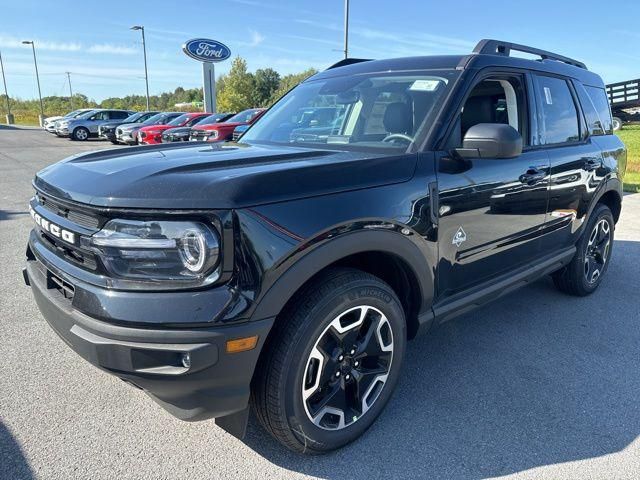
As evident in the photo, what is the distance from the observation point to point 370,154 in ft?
8.42

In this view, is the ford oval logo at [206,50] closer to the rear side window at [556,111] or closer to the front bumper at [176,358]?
the rear side window at [556,111]

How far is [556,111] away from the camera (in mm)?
3707

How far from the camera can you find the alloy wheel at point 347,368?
2234 millimetres

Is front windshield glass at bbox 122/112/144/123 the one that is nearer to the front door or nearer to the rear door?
the rear door

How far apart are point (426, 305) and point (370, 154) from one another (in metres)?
0.87

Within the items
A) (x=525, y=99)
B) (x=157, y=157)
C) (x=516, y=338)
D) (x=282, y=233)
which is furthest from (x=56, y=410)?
(x=525, y=99)

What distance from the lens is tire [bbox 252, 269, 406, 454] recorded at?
81.2 inches

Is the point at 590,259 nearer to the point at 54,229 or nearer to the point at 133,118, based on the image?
the point at 54,229

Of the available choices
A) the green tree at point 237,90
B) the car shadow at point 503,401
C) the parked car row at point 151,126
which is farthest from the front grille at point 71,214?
the green tree at point 237,90

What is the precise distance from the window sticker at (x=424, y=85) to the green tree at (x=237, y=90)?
49436mm

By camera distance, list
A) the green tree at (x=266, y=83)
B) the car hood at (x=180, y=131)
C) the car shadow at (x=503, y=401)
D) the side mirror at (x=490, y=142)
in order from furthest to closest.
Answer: the green tree at (x=266, y=83) < the car hood at (x=180, y=131) < the side mirror at (x=490, y=142) < the car shadow at (x=503, y=401)

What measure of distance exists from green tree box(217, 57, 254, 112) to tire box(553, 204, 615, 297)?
159ft

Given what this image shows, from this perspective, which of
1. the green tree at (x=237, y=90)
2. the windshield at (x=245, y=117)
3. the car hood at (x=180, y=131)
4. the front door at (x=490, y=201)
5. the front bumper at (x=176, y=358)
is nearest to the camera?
the front bumper at (x=176, y=358)

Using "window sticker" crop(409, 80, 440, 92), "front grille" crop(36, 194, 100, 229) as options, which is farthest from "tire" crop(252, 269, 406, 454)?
"window sticker" crop(409, 80, 440, 92)
